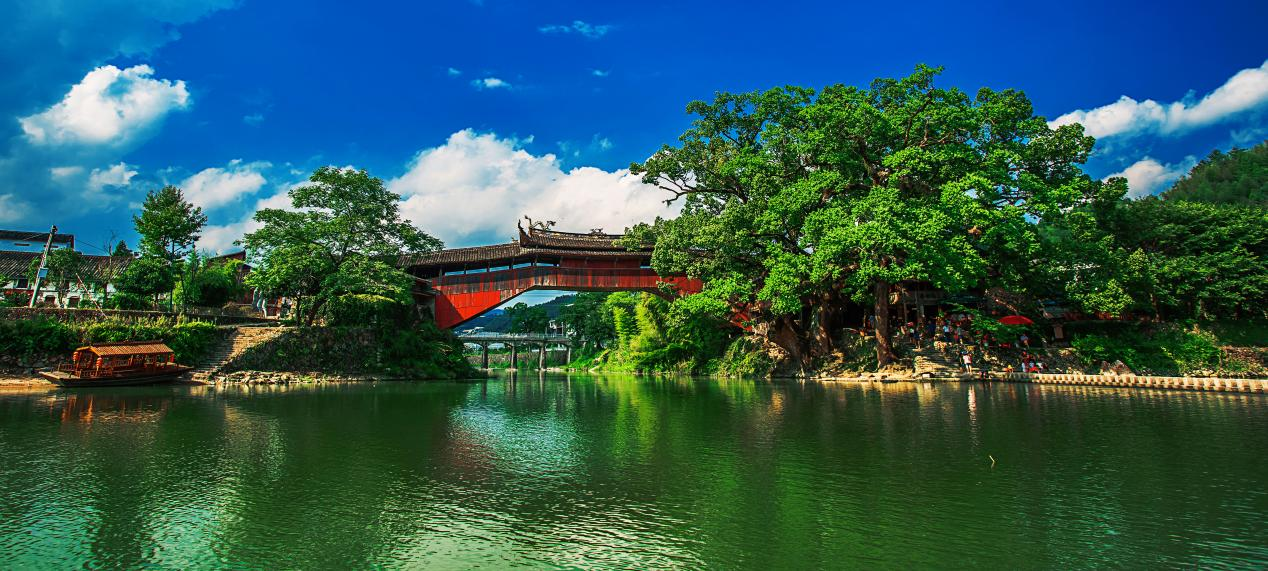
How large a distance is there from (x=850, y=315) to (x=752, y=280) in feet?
29.0

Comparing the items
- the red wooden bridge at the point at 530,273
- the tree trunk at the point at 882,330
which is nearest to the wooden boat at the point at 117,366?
the red wooden bridge at the point at 530,273

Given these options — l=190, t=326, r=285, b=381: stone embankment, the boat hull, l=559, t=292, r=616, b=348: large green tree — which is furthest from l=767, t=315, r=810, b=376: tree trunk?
l=559, t=292, r=616, b=348: large green tree

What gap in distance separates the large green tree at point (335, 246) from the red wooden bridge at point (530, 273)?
197 inches

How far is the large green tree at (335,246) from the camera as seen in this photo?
2836cm

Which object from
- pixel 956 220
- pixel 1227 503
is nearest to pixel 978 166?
pixel 956 220

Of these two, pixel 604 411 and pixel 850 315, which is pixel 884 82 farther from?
pixel 604 411

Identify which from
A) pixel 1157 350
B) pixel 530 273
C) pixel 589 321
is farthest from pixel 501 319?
pixel 1157 350

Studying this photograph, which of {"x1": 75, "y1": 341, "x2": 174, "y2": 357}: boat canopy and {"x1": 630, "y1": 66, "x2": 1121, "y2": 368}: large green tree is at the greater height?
{"x1": 630, "y1": 66, "x2": 1121, "y2": 368}: large green tree

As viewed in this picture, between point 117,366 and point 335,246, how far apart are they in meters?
10.00

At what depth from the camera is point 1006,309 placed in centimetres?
2767

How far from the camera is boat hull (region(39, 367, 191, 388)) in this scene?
72.2ft

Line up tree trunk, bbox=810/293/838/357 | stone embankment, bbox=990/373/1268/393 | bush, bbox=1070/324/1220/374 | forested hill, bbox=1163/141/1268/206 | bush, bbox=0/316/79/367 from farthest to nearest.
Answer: forested hill, bbox=1163/141/1268/206
tree trunk, bbox=810/293/838/357
bush, bbox=0/316/79/367
bush, bbox=1070/324/1220/374
stone embankment, bbox=990/373/1268/393

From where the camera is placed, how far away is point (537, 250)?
3525 cm

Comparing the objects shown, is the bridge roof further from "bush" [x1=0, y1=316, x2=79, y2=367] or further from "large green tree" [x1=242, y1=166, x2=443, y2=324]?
"bush" [x1=0, y1=316, x2=79, y2=367]
